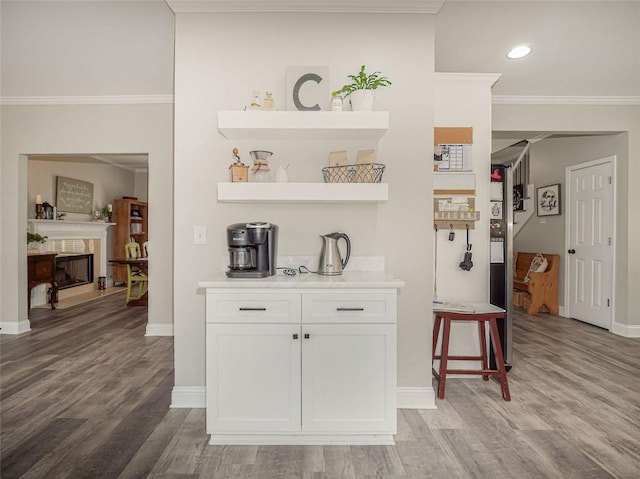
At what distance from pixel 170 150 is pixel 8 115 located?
1813 millimetres

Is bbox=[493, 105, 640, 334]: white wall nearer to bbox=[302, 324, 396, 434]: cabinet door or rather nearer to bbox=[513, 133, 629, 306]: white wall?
bbox=[513, 133, 629, 306]: white wall

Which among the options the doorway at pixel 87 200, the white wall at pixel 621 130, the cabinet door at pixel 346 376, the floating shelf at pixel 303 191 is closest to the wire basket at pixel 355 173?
the floating shelf at pixel 303 191

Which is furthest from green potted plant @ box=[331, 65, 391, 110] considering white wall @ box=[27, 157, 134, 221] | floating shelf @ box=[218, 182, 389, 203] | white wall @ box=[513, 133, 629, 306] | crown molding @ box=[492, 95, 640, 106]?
white wall @ box=[27, 157, 134, 221]

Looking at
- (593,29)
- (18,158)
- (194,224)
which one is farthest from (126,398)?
(593,29)

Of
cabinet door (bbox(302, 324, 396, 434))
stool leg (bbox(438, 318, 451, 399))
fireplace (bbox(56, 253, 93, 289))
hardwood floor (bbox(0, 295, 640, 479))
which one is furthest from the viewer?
fireplace (bbox(56, 253, 93, 289))

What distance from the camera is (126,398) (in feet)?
9.08

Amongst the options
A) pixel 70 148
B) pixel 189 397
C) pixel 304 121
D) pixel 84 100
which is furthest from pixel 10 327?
pixel 304 121

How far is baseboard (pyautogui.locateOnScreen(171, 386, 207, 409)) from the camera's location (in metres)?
2.62

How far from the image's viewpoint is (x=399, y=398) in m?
2.63

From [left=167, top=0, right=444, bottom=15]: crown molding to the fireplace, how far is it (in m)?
5.54

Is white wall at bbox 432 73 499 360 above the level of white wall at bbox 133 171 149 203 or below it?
below

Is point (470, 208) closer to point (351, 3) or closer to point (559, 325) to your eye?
point (351, 3)

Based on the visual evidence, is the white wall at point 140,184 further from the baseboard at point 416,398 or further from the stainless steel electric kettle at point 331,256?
the baseboard at point 416,398

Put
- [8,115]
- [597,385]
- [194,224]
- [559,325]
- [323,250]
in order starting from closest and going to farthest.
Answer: [323,250] < [194,224] < [597,385] < [8,115] < [559,325]
